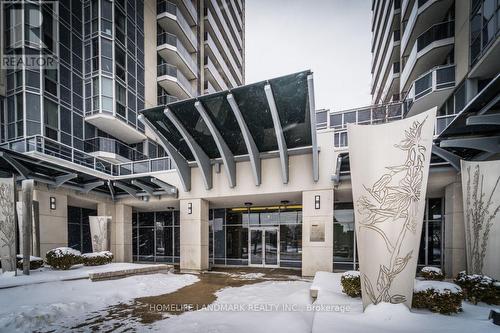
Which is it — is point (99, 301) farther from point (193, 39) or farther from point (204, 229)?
point (193, 39)

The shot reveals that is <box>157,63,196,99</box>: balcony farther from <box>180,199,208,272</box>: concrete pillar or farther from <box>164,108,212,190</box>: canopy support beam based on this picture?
<box>180,199,208,272</box>: concrete pillar

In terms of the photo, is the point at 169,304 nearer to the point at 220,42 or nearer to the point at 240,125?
the point at 240,125

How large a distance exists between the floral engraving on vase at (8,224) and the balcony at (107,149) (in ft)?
31.1

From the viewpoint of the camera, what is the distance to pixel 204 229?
14383 millimetres

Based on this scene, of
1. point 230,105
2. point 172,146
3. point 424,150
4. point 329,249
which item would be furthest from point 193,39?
point 424,150

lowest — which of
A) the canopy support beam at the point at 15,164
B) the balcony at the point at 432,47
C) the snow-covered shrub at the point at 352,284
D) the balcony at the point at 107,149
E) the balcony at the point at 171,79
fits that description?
the snow-covered shrub at the point at 352,284

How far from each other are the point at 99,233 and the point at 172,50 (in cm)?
1869

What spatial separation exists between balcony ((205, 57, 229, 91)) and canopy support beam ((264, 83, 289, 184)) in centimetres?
2423

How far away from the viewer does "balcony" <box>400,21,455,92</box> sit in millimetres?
14047

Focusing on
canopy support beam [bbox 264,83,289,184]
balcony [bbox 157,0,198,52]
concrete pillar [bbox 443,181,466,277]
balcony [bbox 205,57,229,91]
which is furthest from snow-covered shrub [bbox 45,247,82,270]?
balcony [bbox 205,57,229,91]

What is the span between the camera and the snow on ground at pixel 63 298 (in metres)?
5.63

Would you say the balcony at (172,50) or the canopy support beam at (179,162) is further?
the balcony at (172,50)

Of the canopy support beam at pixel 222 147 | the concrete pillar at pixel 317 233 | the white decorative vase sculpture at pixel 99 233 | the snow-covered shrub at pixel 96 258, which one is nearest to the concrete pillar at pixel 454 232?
the concrete pillar at pixel 317 233

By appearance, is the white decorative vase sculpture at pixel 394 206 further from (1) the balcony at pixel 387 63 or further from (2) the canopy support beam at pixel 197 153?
(1) the balcony at pixel 387 63
